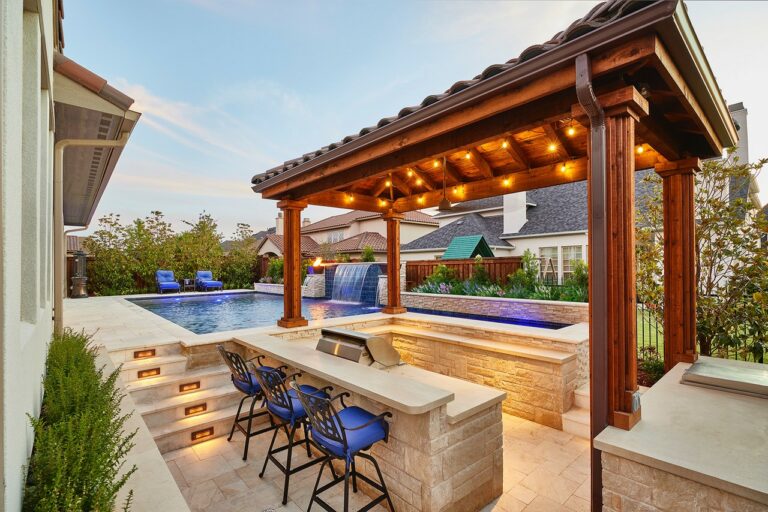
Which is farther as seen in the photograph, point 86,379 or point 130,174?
A: point 130,174

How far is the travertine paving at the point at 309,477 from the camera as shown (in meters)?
3.22

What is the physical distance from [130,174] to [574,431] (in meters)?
23.0

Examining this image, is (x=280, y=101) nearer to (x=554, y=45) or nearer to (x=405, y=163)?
(x=405, y=163)

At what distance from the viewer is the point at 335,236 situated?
88.1 feet

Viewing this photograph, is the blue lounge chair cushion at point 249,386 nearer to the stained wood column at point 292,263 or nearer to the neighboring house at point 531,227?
the stained wood column at point 292,263

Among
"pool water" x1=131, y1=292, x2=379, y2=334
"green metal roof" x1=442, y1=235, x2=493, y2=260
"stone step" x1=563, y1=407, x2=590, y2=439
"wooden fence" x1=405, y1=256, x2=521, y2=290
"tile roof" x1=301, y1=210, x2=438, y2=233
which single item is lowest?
"stone step" x1=563, y1=407, x2=590, y2=439

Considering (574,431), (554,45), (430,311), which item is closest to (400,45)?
(430,311)

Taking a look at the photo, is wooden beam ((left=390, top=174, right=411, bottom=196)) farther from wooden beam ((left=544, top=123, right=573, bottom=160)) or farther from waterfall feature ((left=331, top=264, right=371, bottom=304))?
waterfall feature ((left=331, top=264, right=371, bottom=304))

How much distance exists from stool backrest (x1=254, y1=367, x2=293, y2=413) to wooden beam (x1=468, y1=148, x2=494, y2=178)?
4176 mm

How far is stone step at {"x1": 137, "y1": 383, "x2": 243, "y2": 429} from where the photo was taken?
4273 mm

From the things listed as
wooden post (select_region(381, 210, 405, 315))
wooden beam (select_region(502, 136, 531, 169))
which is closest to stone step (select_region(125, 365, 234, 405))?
wooden post (select_region(381, 210, 405, 315))

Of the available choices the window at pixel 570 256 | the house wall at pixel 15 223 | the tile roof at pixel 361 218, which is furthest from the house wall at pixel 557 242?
the house wall at pixel 15 223

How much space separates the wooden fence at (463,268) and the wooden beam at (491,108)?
6388 mm

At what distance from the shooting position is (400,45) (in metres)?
13.6
